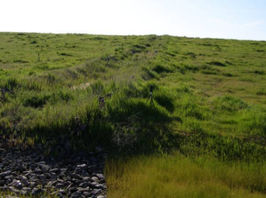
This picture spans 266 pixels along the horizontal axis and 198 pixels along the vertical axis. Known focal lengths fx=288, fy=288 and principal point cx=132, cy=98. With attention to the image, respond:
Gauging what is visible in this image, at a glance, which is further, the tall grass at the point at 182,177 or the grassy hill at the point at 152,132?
the grassy hill at the point at 152,132

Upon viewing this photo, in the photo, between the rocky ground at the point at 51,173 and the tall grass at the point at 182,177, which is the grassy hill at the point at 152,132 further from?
the rocky ground at the point at 51,173

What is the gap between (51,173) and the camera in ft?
15.7

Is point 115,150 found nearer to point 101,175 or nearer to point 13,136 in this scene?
point 101,175

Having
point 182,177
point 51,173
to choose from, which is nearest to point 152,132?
point 182,177

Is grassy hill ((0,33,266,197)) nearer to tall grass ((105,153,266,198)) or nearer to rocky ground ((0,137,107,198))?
tall grass ((105,153,266,198))

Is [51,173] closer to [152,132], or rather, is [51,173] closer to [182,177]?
[182,177]

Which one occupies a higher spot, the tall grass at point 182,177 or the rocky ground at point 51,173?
the tall grass at point 182,177

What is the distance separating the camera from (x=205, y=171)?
194 inches

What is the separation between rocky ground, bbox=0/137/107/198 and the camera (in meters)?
4.27

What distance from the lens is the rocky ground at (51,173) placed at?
4270 mm

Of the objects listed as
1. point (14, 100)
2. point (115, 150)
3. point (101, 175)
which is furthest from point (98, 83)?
point (101, 175)

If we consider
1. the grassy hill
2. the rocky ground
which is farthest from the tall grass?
the rocky ground

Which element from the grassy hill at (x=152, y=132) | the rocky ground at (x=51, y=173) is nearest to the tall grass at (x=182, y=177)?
the grassy hill at (x=152, y=132)

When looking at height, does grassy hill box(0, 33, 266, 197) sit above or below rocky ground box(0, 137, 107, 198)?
above
